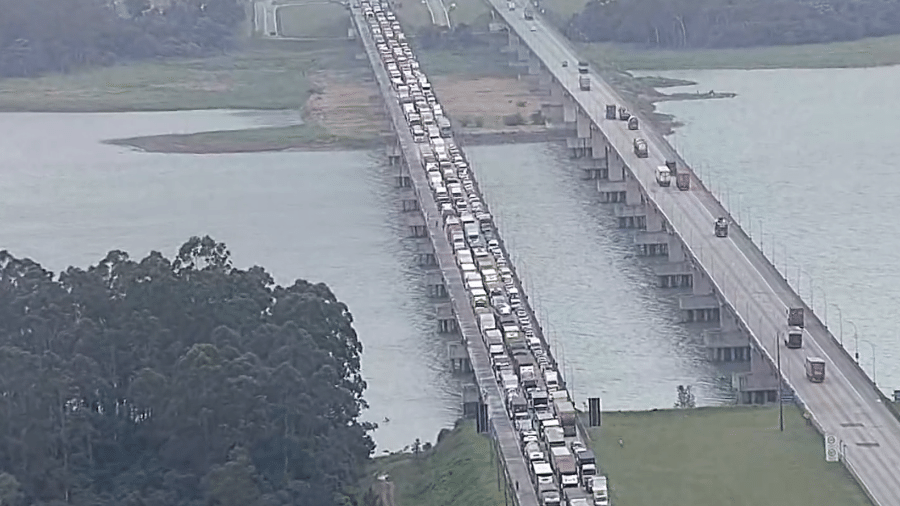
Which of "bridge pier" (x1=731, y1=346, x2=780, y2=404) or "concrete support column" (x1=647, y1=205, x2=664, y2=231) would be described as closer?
"bridge pier" (x1=731, y1=346, x2=780, y2=404)

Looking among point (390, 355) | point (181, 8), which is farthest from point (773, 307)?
point (181, 8)

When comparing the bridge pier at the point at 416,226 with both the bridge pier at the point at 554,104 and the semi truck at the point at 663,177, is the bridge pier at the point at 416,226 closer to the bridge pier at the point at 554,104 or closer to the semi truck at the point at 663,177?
the semi truck at the point at 663,177

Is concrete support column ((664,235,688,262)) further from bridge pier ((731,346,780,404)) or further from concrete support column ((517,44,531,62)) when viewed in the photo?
concrete support column ((517,44,531,62))

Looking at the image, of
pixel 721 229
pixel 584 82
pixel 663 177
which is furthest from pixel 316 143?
pixel 721 229

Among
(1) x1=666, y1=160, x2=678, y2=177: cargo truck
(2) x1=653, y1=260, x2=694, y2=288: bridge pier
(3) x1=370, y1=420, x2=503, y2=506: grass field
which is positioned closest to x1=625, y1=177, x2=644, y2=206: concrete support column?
(1) x1=666, y1=160, x2=678, y2=177: cargo truck

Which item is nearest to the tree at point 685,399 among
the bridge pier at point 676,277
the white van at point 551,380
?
the white van at point 551,380
